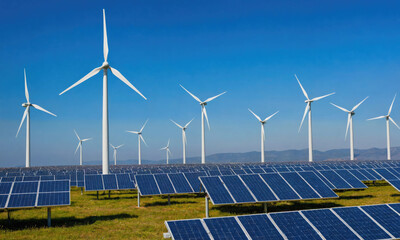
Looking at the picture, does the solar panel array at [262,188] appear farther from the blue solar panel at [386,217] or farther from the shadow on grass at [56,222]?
the blue solar panel at [386,217]

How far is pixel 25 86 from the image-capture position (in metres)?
78.1

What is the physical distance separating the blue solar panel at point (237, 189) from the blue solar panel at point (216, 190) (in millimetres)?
323

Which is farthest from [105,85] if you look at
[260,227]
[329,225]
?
[329,225]

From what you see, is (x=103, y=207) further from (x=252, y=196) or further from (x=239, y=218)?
(x=239, y=218)

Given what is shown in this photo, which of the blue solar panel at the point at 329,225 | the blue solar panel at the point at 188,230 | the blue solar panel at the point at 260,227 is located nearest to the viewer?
the blue solar panel at the point at 188,230

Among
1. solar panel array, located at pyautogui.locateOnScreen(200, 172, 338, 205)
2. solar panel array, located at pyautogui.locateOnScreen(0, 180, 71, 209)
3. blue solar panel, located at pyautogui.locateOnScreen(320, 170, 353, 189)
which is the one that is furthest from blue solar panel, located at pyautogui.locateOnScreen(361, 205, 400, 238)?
blue solar panel, located at pyautogui.locateOnScreen(320, 170, 353, 189)

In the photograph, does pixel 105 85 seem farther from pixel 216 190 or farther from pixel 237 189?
pixel 237 189

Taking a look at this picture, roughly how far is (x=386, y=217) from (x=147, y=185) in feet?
59.1

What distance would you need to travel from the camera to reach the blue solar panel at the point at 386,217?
12.2m

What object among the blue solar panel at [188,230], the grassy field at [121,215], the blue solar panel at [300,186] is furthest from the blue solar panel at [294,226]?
the blue solar panel at [300,186]

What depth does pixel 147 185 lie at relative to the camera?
28.1 metres

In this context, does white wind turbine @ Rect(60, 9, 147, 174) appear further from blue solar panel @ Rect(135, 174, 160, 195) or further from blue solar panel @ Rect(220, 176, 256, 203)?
blue solar panel @ Rect(220, 176, 256, 203)

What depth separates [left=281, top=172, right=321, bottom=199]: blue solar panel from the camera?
72.3 ft

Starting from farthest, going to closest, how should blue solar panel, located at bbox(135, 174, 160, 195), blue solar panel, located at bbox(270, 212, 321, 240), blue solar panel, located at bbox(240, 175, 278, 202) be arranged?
blue solar panel, located at bbox(135, 174, 160, 195), blue solar panel, located at bbox(240, 175, 278, 202), blue solar panel, located at bbox(270, 212, 321, 240)
